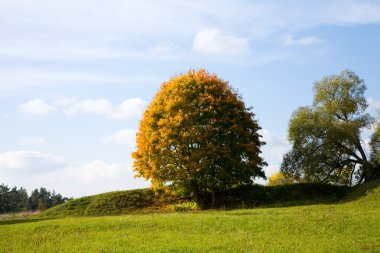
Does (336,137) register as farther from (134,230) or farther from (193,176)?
(134,230)

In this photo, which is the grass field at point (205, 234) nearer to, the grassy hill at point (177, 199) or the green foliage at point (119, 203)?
the grassy hill at point (177, 199)

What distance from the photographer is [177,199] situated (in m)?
49.3

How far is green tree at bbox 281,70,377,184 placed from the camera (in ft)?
163

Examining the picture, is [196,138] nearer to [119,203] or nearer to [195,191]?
[195,191]

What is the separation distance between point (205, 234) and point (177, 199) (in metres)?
26.5

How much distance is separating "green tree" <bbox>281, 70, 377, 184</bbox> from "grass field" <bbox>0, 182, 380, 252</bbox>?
2252 centimetres

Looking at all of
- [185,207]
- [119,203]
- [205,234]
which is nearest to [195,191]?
[185,207]

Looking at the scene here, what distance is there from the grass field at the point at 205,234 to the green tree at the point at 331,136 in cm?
2252

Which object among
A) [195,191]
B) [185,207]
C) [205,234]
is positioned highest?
[195,191]

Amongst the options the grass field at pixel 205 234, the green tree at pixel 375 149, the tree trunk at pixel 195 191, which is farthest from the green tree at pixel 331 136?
the grass field at pixel 205 234

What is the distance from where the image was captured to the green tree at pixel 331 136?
4953 centimetres

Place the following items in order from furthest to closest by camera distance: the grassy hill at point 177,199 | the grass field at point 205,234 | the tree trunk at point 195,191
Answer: the tree trunk at point 195,191
the grassy hill at point 177,199
the grass field at point 205,234

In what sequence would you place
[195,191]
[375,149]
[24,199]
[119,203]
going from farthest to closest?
1. [24,199]
2. [375,149]
3. [119,203]
4. [195,191]

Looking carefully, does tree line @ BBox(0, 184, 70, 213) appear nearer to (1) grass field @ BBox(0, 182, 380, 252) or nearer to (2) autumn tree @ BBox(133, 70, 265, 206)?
(2) autumn tree @ BBox(133, 70, 265, 206)
